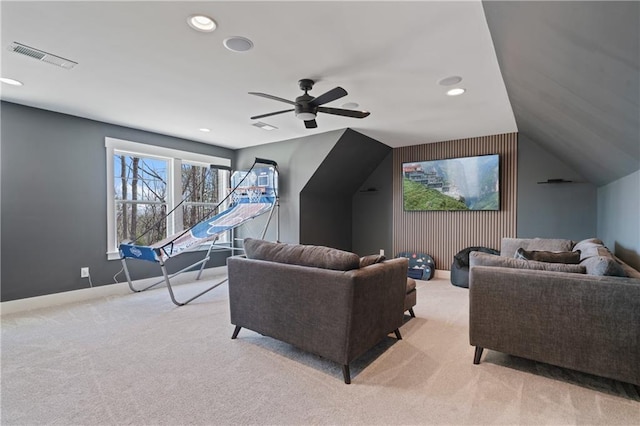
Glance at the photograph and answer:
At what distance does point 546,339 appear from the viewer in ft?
6.71

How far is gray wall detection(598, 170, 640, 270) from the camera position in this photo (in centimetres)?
269

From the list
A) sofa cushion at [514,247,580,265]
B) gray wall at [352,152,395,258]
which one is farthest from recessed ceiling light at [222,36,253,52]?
gray wall at [352,152,395,258]

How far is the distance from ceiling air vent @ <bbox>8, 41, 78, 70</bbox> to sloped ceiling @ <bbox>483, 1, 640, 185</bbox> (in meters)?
3.15

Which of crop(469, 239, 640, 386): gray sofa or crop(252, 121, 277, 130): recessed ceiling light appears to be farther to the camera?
crop(252, 121, 277, 130): recessed ceiling light

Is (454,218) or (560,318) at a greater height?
(454,218)

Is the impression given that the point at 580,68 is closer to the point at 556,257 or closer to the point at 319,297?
the point at 556,257

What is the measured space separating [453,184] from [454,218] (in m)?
0.60

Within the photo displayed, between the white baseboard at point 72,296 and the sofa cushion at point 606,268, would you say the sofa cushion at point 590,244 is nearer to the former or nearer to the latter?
the sofa cushion at point 606,268

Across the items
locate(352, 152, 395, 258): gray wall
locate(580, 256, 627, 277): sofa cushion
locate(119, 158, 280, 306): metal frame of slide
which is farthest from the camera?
locate(352, 152, 395, 258): gray wall

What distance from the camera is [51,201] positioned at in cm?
382

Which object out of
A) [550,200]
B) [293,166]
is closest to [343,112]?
[293,166]

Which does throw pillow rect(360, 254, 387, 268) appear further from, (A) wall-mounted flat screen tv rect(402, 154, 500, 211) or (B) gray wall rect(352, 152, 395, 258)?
(B) gray wall rect(352, 152, 395, 258)

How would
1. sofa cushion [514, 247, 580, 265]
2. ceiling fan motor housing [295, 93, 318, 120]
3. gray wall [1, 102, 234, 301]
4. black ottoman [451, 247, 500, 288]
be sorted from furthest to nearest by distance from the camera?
black ottoman [451, 247, 500, 288] → gray wall [1, 102, 234, 301] → ceiling fan motor housing [295, 93, 318, 120] → sofa cushion [514, 247, 580, 265]

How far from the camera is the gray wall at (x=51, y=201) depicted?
11.6 ft
